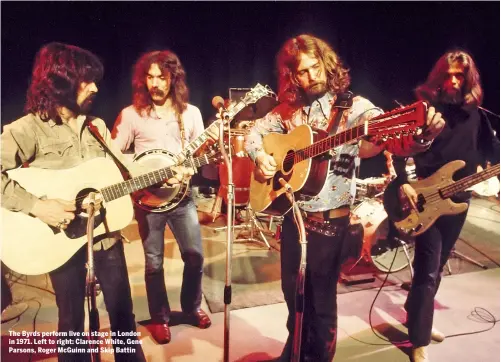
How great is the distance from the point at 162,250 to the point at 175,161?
2.35 feet

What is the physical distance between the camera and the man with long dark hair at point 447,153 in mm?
2520

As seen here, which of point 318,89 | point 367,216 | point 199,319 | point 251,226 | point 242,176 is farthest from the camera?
point 251,226

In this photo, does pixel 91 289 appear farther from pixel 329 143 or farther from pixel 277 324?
pixel 277 324

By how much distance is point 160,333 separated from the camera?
284cm

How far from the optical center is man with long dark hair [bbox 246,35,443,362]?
7.74 ft

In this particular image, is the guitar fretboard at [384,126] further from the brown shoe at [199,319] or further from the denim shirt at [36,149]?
the brown shoe at [199,319]

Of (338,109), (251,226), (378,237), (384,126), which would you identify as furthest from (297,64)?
(378,237)

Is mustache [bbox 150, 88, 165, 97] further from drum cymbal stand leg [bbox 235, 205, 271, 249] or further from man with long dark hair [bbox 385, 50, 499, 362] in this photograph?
man with long dark hair [bbox 385, 50, 499, 362]

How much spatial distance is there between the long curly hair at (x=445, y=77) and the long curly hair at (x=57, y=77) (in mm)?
2309

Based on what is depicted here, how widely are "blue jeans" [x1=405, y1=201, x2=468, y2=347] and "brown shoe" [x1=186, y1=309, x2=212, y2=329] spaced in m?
1.51

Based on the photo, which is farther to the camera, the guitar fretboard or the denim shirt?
the denim shirt

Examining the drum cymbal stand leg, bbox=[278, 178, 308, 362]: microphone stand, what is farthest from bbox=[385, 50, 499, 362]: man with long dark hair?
the drum cymbal stand leg

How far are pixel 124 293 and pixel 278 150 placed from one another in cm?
135

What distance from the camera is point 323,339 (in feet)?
7.91
